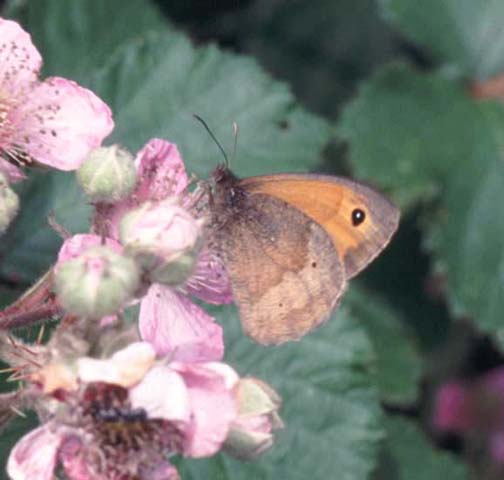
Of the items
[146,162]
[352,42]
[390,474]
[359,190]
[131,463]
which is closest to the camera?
[131,463]

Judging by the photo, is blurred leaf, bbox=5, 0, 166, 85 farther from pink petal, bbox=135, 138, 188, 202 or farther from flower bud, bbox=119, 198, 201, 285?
flower bud, bbox=119, 198, 201, 285

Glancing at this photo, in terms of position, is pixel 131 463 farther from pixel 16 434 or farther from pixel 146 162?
pixel 146 162

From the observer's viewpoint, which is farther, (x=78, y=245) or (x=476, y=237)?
(x=476, y=237)

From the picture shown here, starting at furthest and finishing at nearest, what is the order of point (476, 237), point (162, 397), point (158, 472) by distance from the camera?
1. point (476, 237)
2. point (158, 472)
3. point (162, 397)

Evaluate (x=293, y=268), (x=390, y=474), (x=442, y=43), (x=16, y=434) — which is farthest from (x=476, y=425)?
(x=16, y=434)

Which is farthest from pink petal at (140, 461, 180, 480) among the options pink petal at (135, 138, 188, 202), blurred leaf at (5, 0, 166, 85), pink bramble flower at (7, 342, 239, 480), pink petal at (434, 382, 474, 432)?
pink petal at (434, 382, 474, 432)

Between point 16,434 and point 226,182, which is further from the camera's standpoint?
point 226,182

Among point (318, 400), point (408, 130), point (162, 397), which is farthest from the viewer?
point (408, 130)

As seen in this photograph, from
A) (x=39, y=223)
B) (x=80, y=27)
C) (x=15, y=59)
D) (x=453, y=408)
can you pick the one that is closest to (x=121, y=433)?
(x=15, y=59)

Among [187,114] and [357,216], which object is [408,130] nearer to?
[187,114]
